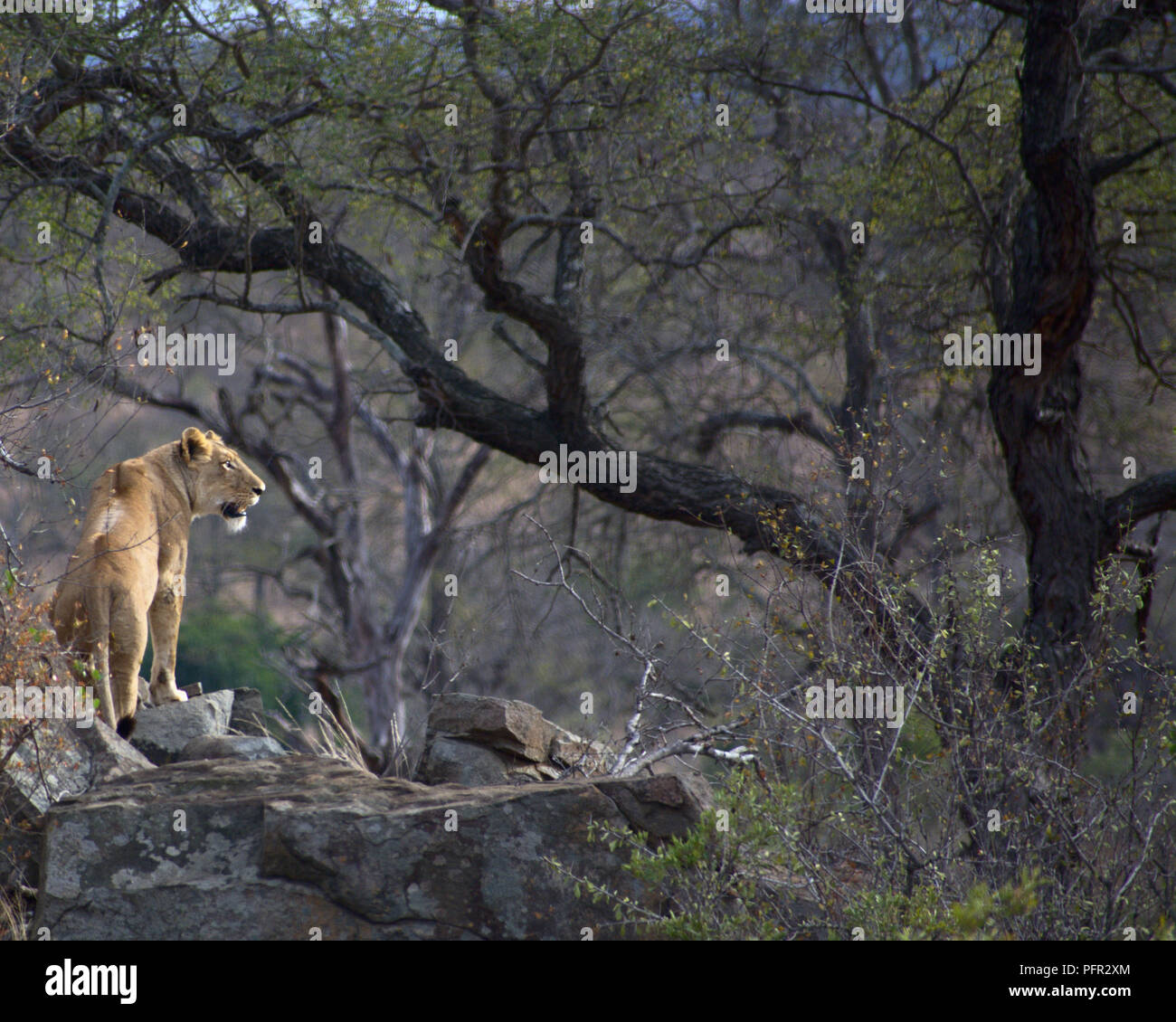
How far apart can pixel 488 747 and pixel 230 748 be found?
4.74ft

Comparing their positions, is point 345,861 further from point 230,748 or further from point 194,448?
point 194,448

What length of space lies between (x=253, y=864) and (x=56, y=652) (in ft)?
5.40

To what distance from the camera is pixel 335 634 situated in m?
22.1

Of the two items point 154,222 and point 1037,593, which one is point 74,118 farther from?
point 1037,593

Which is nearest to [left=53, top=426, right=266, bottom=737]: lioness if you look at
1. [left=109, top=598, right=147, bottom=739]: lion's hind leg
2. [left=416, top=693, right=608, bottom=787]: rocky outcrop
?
[left=109, top=598, right=147, bottom=739]: lion's hind leg

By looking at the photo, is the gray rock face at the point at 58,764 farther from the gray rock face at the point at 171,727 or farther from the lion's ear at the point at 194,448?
the lion's ear at the point at 194,448

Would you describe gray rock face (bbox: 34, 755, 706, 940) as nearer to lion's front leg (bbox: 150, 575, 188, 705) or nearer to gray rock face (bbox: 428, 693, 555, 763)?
gray rock face (bbox: 428, 693, 555, 763)

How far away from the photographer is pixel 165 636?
24.5 ft

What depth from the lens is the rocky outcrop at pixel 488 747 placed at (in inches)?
273

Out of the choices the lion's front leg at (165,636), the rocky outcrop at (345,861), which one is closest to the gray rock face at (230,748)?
the lion's front leg at (165,636)

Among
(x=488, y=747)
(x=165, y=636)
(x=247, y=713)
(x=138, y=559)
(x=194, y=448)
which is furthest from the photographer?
(x=247, y=713)

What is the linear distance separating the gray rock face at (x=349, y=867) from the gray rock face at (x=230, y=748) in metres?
1.49

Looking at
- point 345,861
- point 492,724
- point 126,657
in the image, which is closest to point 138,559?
point 126,657

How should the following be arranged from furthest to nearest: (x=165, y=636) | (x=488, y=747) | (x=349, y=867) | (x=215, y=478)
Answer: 1. (x=215, y=478)
2. (x=165, y=636)
3. (x=488, y=747)
4. (x=349, y=867)
